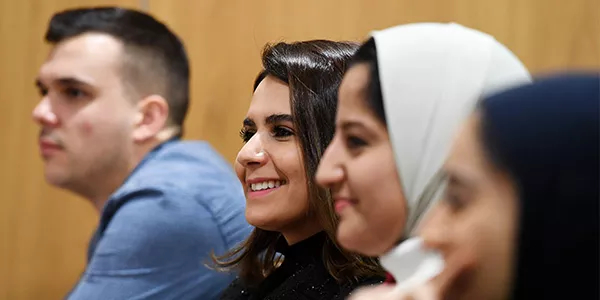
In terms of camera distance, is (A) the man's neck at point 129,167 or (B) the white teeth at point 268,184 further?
(A) the man's neck at point 129,167

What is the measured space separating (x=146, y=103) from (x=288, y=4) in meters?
0.46

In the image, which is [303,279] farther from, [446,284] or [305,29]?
[305,29]

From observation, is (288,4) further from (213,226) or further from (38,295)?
(38,295)

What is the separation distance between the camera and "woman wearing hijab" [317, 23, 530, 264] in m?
0.90

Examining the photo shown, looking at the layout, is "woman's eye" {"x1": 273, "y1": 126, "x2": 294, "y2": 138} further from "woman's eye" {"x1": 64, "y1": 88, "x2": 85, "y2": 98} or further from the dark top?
"woman's eye" {"x1": 64, "y1": 88, "x2": 85, "y2": 98}

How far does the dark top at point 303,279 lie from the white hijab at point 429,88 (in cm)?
42

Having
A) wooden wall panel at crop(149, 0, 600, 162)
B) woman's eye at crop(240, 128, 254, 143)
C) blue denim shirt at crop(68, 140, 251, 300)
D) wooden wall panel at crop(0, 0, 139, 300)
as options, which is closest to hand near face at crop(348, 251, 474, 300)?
woman's eye at crop(240, 128, 254, 143)

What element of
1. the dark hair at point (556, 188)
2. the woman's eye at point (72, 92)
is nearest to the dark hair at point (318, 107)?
the dark hair at point (556, 188)

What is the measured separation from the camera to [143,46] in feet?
7.14

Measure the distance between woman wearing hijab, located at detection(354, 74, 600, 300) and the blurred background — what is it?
1484 mm

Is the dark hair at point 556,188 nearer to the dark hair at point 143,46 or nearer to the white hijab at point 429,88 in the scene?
the white hijab at point 429,88

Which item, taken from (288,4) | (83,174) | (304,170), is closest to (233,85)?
(288,4)

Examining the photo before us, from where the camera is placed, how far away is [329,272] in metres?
1.33

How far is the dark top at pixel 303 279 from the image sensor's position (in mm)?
1316
